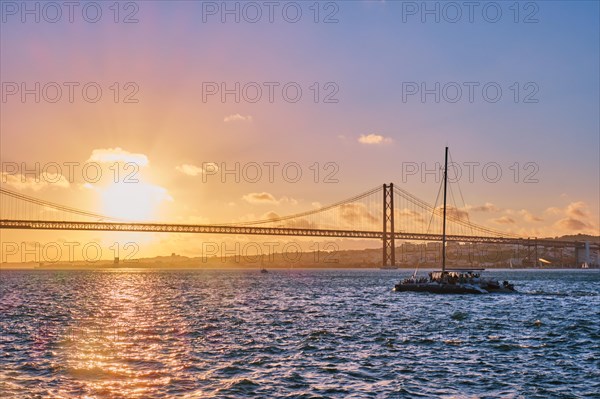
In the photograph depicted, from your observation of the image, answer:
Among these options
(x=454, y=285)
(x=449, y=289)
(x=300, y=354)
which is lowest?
(x=449, y=289)

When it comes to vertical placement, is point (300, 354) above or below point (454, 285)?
above

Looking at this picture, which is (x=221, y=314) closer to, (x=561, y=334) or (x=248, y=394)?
(x=561, y=334)

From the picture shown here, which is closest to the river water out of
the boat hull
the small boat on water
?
the boat hull

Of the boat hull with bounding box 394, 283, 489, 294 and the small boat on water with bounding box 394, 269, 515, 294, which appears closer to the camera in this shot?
the boat hull with bounding box 394, 283, 489, 294

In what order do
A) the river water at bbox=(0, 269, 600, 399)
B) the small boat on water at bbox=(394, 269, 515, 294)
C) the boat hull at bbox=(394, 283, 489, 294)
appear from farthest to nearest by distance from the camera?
1. the small boat on water at bbox=(394, 269, 515, 294)
2. the boat hull at bbox=(394, 283, 489, 294)
3. the river water at bbox=(0, 269, 600, 399)

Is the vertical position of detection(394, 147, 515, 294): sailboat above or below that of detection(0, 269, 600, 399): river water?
below

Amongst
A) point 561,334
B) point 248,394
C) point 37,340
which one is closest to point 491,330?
point 561,334

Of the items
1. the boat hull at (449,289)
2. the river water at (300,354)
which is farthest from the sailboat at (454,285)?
the river water at (300,354)

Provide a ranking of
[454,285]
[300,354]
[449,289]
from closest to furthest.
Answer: [300,354], [449,289], [454,285]

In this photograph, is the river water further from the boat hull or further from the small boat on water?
the small boat on water

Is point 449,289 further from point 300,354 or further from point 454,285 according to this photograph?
point 300,354

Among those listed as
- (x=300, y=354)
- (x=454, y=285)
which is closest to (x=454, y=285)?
(x=454, y=285)
